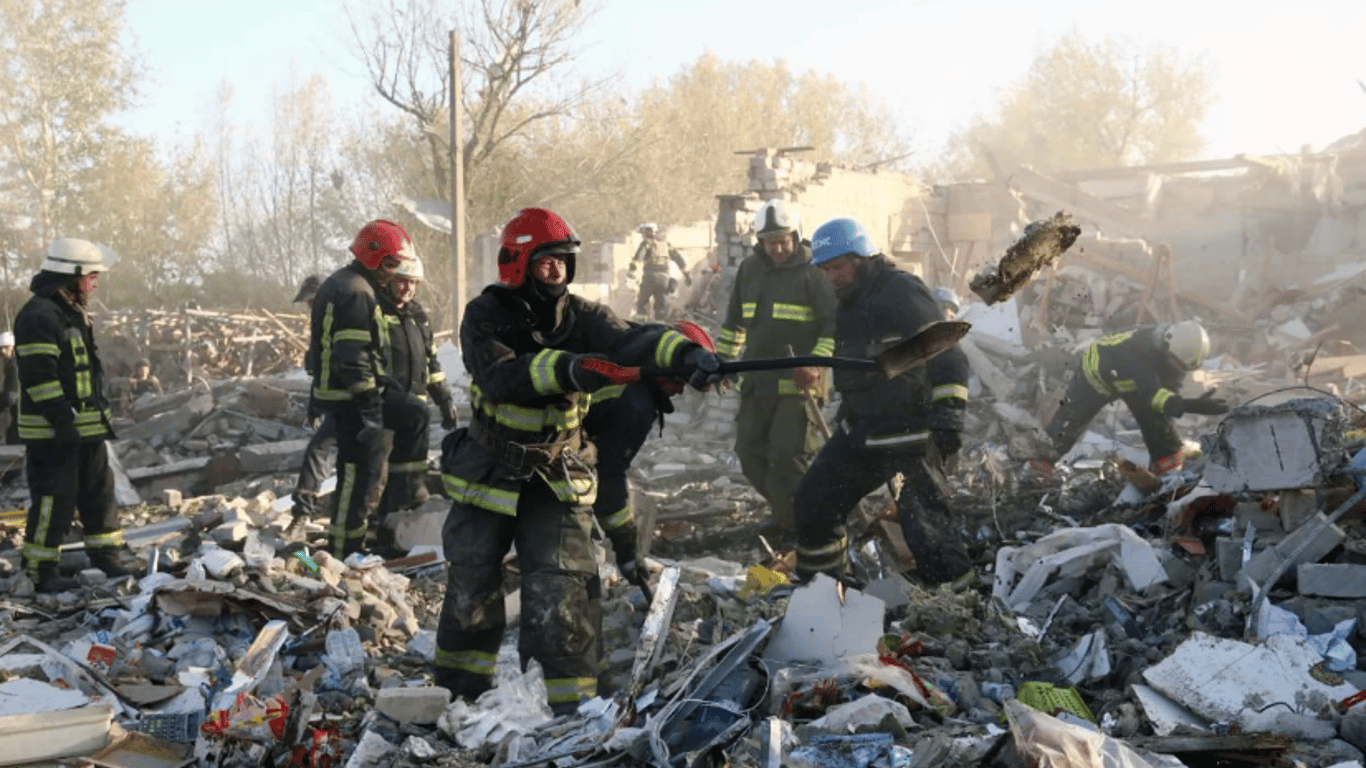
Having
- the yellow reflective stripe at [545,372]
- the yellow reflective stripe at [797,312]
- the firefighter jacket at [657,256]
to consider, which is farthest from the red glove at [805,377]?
the firefighter jacket at [657,256]

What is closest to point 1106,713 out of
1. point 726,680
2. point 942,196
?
point 726,680

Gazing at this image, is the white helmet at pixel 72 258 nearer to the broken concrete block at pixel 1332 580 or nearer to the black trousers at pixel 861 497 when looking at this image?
the black trousers at pixel 861 497

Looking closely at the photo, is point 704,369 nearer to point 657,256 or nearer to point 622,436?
point 622,436

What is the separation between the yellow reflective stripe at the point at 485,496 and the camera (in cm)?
405

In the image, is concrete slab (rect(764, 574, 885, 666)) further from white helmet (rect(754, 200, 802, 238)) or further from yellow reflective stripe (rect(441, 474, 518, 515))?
white helmet (rect(754, 200, 802, 238))

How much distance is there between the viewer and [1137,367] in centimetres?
780

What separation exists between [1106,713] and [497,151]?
2415 centimetres

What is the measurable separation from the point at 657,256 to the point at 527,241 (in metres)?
13.1

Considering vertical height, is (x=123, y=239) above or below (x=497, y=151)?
below

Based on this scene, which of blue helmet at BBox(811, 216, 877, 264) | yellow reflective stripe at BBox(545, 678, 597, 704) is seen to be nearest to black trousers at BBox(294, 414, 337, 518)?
blue helmet at BBox(811, 216, 877, 264)

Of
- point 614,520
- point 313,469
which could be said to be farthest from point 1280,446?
point 313,469

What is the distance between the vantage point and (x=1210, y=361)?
1580cm

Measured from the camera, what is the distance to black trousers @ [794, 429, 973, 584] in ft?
18.4

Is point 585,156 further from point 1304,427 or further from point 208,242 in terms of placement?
point 1304,427
